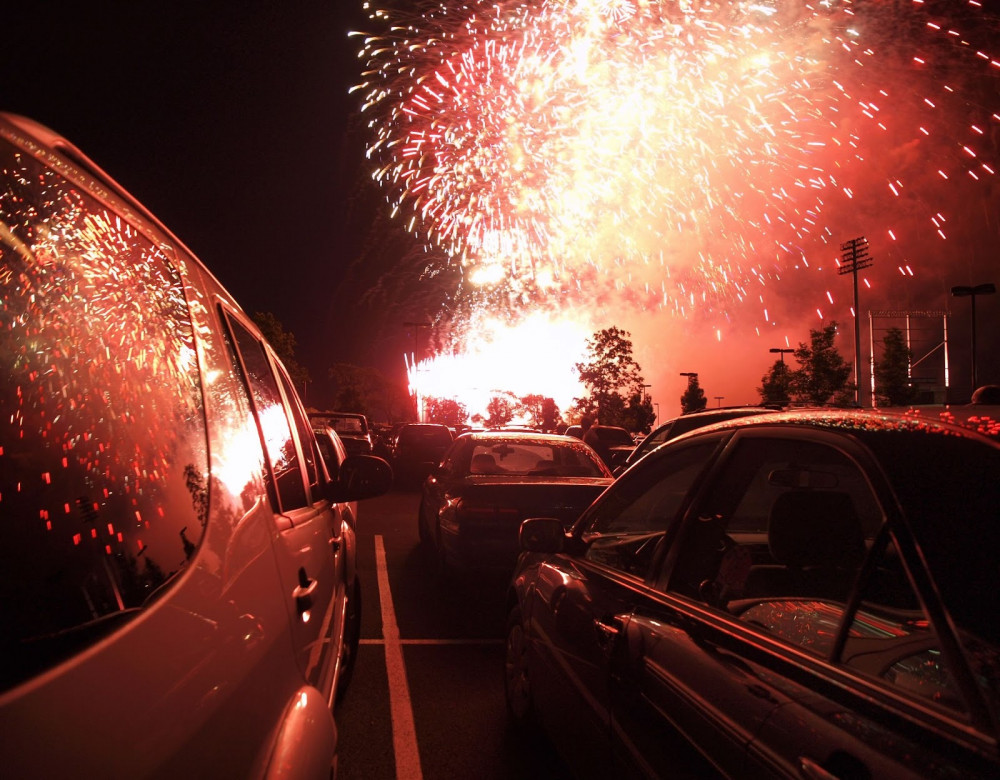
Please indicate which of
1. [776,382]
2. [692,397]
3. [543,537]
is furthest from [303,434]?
[692,397]

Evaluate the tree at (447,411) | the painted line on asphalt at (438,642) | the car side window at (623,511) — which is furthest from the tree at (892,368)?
the car side window at (623,511)

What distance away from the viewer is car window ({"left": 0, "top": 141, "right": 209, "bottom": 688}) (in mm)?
1056

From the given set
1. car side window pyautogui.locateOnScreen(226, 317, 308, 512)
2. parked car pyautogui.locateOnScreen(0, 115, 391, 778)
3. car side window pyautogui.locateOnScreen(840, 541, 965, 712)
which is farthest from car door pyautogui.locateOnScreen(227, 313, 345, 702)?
car side window pyautogui.locateOnScreen(840, 541, 965, 712)

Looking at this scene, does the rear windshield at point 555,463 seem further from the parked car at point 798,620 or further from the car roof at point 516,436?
the parked car at point 798,620

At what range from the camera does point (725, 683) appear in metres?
2.02

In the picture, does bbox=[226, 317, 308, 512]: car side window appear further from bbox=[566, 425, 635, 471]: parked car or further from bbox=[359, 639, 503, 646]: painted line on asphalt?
bbox=[566, 425, 635, 471]: parked car

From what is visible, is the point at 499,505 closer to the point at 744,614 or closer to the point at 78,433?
the point at 744,614

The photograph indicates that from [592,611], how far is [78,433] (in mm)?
2256

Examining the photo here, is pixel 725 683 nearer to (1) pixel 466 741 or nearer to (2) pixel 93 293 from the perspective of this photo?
(2) pixel 93 293

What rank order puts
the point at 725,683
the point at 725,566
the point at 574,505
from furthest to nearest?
the point at 574,505, the point at 725,566, the point at 725,683

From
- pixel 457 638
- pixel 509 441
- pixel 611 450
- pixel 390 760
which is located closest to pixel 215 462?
pixel 390 760

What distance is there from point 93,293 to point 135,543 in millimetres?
407

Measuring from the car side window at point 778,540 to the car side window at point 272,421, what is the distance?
126 centimetres

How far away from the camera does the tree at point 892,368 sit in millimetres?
56156
